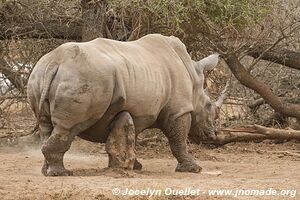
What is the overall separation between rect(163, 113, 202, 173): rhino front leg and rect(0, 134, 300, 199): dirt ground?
204 millimetres

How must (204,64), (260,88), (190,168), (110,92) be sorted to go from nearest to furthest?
(110,92), (190,168), (204,64), (260,88)

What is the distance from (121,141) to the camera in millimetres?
8156

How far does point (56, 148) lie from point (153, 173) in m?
1.64

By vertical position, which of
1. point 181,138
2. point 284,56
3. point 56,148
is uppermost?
point 284,56

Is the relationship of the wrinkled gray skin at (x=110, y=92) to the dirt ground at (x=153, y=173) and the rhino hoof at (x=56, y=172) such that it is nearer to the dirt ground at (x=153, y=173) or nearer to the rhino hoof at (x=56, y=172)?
the rhino hoof at (x=56, y=172)

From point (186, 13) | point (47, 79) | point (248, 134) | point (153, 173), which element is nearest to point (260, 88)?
point (248, 134)

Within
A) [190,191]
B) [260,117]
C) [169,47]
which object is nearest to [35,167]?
[169,47]

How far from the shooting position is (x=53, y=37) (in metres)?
12.4

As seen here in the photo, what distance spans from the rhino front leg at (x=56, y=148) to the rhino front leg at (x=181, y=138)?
158 cm

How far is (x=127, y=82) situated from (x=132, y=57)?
1.53 ft

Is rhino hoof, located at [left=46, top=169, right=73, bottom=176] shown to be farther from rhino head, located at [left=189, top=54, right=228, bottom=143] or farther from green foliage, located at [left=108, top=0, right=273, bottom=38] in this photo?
green foliage, located at [left=108, top=0, right=273, bottom=38]

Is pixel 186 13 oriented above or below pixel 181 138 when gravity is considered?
above

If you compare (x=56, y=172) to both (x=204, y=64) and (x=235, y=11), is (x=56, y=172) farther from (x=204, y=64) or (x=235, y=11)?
(x=235, y=11)

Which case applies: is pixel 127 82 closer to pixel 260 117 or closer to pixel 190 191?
pixel 190 191
